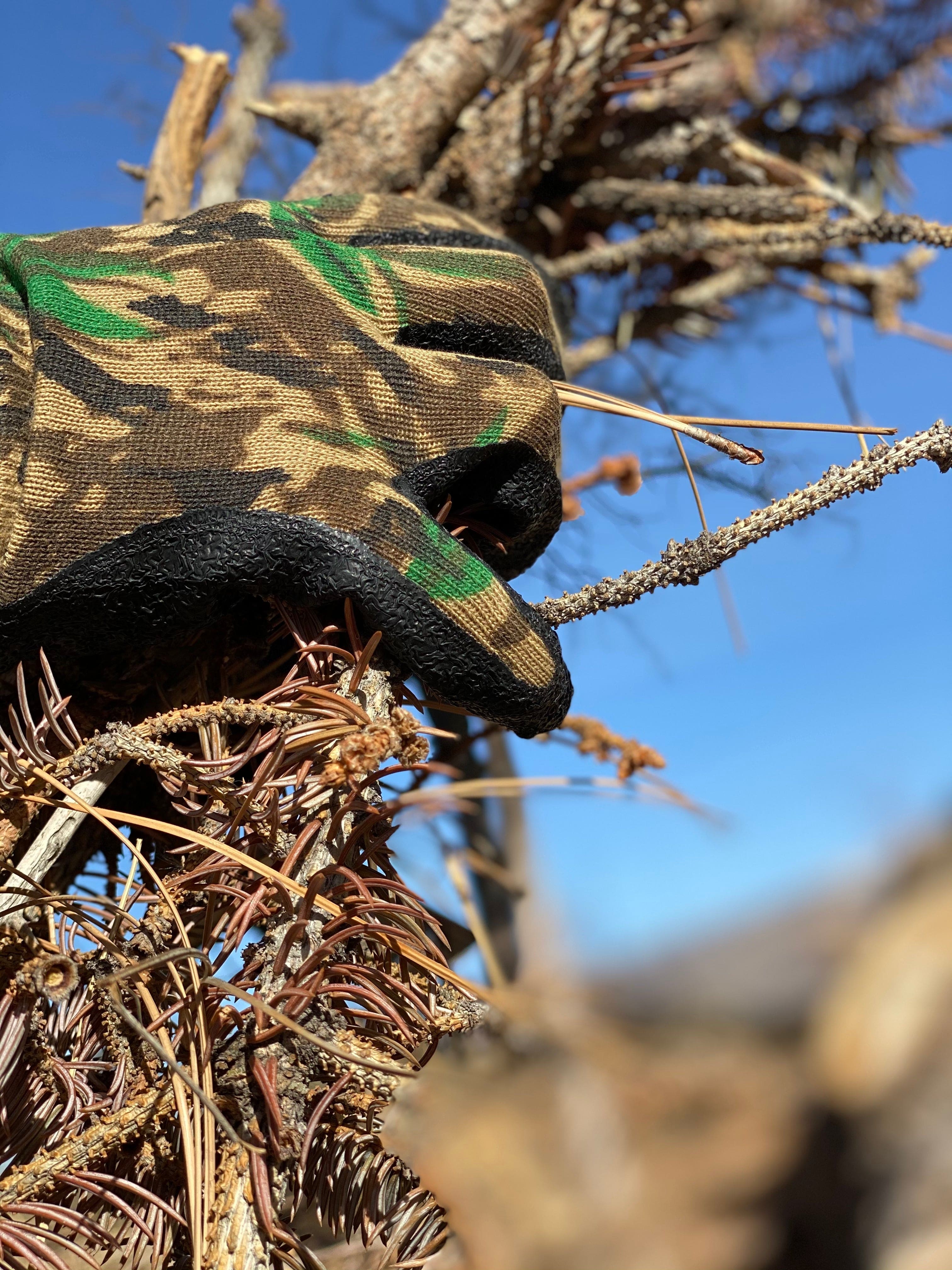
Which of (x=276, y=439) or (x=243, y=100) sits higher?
(x=243, y=100)

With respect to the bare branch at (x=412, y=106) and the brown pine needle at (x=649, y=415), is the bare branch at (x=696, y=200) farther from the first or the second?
the brown pine needle at (x=649, y=415)

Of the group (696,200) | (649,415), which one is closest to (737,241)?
(696,200)

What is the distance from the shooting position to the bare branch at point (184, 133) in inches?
36.4

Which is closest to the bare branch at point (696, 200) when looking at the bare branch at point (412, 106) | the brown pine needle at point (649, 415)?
the bare branch at point (412, 106)

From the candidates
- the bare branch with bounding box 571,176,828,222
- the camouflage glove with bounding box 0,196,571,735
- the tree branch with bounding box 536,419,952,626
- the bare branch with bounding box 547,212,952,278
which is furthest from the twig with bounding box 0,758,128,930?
the bare branch with bounding box 571,176,828,222

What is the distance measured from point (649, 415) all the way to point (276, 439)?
0.19m

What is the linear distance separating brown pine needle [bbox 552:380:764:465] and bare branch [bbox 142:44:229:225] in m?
0.58

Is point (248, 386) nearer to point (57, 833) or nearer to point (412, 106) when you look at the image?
point (57, 833)

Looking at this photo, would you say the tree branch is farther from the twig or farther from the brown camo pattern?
the twig

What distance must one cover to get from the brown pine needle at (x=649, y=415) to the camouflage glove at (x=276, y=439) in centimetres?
3

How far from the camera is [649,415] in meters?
0.47

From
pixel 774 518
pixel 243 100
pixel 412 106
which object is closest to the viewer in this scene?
pixel 774 518

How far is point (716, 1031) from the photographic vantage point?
144cm

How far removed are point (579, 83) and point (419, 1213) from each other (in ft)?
3.37
